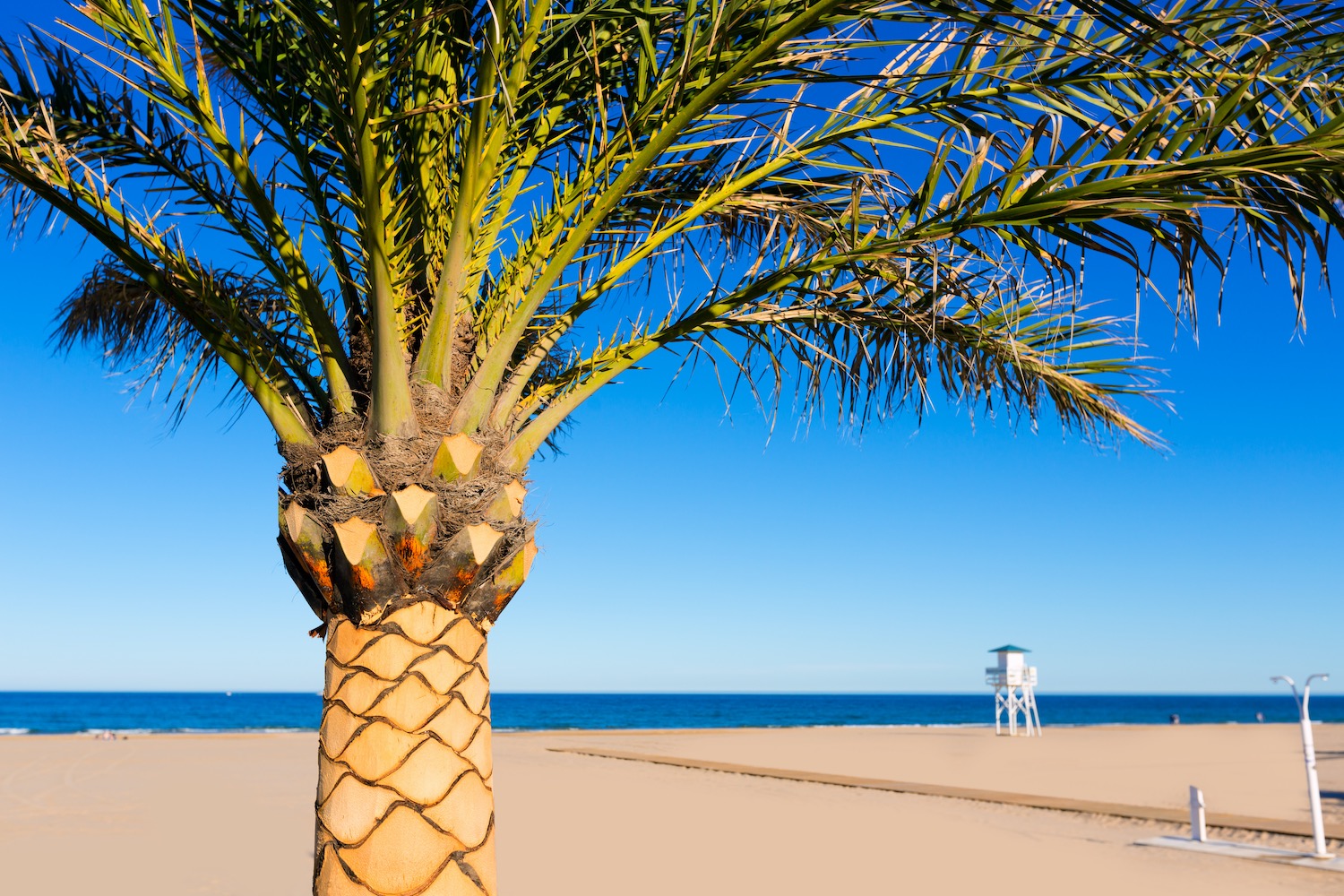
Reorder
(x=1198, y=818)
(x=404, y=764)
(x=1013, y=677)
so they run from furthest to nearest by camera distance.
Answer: (x=1013, y=677)
(x=1198, y=818)
(x=404, y=764)

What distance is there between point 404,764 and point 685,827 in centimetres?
1102

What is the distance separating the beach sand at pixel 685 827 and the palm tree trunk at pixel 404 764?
703 cm

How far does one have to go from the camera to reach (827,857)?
10750 millimetres

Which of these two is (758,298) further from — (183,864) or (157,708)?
(157,708)

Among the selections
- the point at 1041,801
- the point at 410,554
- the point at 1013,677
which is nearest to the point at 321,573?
the point at 410,554

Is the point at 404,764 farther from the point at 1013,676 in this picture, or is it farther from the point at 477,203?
the point at 1013,676

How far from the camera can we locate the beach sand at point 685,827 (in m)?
9.42

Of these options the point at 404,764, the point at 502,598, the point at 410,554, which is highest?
the point at 410,554

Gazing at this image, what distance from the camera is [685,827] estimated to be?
42.3 ft

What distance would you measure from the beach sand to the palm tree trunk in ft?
23.1

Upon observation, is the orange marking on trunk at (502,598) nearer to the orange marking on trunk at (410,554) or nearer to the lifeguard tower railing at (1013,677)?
the orange marking on trunk at (410,554)

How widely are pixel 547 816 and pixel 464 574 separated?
1211 centimetres

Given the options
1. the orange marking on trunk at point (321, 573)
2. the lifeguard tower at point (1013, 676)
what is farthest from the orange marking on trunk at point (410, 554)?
the lifeguard tower at point (1013, 676)

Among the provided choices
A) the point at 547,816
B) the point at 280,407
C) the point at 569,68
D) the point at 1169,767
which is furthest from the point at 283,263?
the point at 1169,767
